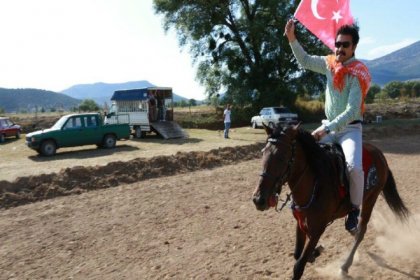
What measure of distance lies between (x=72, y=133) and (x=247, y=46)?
2003 cm

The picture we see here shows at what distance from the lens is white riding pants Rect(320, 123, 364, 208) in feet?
15.5

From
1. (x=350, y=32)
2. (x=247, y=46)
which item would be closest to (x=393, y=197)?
(x=350, y=32)

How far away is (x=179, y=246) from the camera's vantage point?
6.57m

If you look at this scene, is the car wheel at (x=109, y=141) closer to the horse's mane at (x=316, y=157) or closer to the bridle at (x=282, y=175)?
the horse's mane at (x=316, y=157)

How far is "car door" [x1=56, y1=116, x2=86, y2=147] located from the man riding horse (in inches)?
655

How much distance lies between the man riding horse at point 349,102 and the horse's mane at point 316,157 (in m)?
0.15

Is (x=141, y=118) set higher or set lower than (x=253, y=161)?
higher

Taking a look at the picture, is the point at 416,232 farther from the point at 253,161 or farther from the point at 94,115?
the point at 94,115

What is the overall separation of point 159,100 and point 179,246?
20953mm

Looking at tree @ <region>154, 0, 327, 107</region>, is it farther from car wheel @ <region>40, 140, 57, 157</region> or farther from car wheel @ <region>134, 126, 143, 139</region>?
car wheel @ <region>40, 140, 57, 157</region>

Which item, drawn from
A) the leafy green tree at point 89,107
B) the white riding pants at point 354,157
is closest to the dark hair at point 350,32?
the white riding pants at point 354,157

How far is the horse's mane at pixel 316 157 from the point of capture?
450cm

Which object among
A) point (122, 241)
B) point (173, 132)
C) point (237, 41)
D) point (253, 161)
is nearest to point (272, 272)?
point (122, 241)

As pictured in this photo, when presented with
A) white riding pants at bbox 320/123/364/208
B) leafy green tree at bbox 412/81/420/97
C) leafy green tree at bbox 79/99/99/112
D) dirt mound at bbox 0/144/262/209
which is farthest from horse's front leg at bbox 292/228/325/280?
leafy green tree at bbox 412/81/420/97
